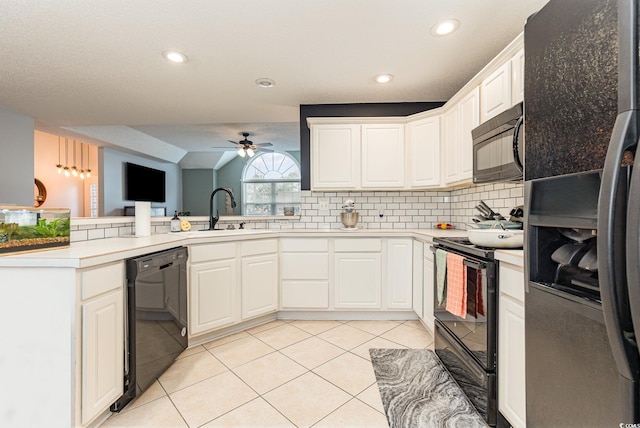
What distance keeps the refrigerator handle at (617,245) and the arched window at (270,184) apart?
8.93 meters

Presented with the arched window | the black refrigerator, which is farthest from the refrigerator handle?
the arched window

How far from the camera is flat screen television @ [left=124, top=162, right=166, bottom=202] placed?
676 centimetres

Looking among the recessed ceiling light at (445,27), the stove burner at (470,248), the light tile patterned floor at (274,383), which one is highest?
the recessed ceiling light at (445,27)

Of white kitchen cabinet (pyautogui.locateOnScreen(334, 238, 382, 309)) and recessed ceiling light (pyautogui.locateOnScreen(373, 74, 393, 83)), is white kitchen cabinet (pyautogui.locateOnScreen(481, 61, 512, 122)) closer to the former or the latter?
recessed ceiling light (pyautogui.locateOnScreen(373, 74, 393, 83))

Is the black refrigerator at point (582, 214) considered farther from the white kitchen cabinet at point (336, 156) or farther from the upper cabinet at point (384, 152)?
the white kitchen cabinet at point (336, 156)

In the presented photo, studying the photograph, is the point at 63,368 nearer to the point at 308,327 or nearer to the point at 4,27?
the point at 308,327

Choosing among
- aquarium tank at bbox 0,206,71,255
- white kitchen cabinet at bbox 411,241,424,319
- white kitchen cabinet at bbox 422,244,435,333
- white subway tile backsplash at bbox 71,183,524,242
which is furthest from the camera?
white subway tile backsplash at bbox 71,183,524,242

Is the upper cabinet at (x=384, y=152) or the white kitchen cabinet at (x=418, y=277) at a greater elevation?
the upper cabinet at (x=384, y=152)

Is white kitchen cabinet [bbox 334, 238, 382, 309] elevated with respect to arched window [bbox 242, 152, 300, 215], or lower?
lower

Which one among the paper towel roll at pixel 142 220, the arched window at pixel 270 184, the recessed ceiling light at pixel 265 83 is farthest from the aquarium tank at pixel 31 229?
the arched window at pixel 270 184

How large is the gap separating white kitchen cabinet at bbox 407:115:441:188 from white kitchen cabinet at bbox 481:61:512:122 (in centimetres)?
78

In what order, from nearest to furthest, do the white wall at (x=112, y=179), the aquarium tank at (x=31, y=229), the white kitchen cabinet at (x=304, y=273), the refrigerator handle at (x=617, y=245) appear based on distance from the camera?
the refrigerator handle at (x=617, y=245)
the aquarium tank at (x=31, y=229)
the white kitchen cabinet at (x=304, y=273)
the white wall at (x=112, y=179)

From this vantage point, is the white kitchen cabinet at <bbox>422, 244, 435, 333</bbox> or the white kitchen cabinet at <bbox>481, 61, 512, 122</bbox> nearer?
Answer: the white kitchen cabinet at <bbox>481, 61, 512, 122</bbox>

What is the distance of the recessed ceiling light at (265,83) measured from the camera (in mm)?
2807
